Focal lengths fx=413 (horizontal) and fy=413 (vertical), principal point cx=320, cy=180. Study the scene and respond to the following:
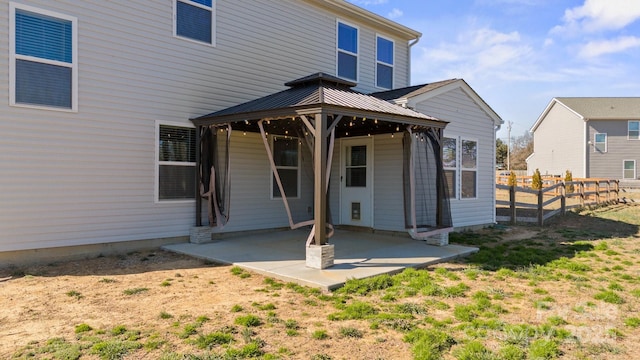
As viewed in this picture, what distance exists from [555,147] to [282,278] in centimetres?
2845

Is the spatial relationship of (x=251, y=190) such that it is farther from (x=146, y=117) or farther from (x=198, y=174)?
(x=146, y=117)

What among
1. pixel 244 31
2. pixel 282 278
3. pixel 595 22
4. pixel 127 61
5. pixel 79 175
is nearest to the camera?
pixel 282 278

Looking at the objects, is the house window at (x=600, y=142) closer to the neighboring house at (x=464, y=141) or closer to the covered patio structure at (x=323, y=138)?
the neighboring house at (x=464, y=141)

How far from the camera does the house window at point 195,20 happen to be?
7.40m

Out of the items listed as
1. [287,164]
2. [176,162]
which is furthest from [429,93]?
[176,162]

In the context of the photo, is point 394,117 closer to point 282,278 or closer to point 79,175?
point 282,278

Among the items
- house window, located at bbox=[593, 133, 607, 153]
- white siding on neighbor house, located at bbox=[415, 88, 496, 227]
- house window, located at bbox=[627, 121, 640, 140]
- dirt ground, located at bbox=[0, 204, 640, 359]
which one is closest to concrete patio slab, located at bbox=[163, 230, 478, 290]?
dirt ground, located at bbox=[0, 204, 640, 359]

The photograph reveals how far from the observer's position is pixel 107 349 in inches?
122

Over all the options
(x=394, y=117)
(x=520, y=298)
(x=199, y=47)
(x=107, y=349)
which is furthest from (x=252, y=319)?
(x=199, y=47)

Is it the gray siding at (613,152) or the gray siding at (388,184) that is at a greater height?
the gray siding at (613,152)

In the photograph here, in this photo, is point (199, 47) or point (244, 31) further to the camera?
point (244, 31)

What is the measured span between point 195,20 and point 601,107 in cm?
2771

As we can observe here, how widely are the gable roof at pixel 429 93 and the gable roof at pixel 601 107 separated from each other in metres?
20.4

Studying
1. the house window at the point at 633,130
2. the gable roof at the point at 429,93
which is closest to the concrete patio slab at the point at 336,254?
the gable roof at the point at 429,93
